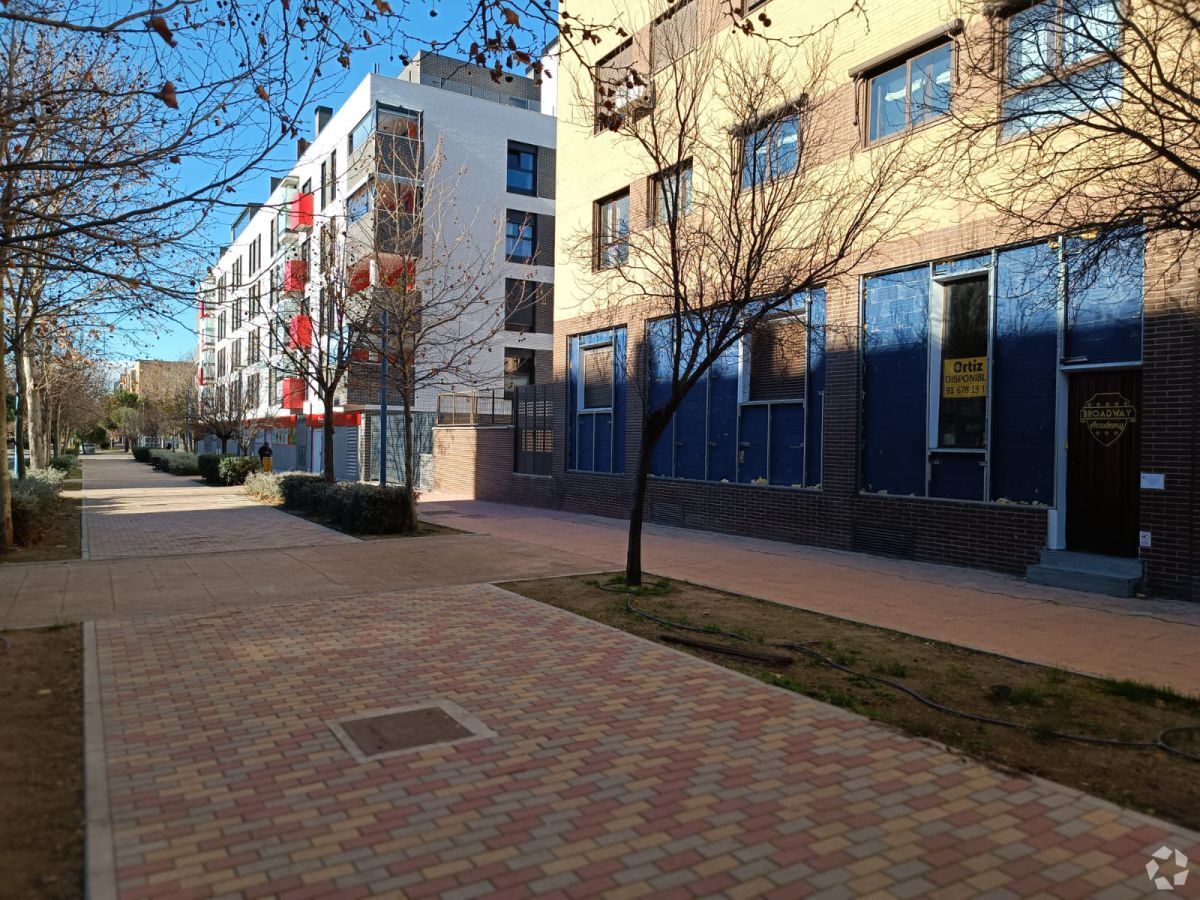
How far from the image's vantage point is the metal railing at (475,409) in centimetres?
2781

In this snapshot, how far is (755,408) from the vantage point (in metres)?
14.9

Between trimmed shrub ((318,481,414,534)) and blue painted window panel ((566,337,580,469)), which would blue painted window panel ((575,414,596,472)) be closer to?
blue painted window panel ((566,337,580,469))

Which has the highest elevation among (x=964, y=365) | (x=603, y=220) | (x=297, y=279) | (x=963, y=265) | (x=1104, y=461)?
(x=603, y=220)

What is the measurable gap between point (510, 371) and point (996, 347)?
2668 centimetres

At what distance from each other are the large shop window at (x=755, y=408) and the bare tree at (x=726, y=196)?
0.23 meters

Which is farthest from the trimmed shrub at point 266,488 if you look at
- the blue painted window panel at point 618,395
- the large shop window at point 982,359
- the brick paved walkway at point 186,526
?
the large shop window at point 982,359

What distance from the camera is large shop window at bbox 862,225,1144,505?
9.86 meters

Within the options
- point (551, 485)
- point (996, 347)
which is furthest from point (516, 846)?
point (551, 485)

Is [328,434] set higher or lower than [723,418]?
lower

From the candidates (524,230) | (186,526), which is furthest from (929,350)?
(524,230)

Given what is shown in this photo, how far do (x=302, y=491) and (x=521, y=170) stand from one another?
73.7 feet

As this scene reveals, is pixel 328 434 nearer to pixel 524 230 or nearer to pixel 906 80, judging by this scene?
pixel 906 80

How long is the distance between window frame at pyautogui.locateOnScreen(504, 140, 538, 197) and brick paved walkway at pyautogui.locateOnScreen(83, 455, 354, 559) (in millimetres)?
18357

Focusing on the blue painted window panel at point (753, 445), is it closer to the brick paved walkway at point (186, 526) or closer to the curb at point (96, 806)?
the brick paved walkway at point (186, 526)
